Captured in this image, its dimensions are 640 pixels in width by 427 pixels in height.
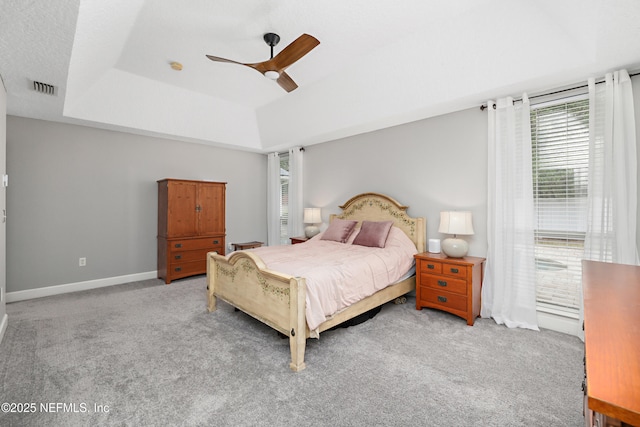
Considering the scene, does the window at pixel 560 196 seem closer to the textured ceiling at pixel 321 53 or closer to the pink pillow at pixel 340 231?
the textured ceiling at pixel 321 53

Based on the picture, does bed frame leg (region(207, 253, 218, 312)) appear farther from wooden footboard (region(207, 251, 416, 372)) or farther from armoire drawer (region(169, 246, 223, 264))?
armoire drawer (region(169, 246, 223, 264))

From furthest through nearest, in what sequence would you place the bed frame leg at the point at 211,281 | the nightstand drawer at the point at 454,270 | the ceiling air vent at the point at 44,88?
the bed frame leg at the point at 211,281, the nightstand drawer at the point at 454,270, the ceiling air vent at the point at 44,88

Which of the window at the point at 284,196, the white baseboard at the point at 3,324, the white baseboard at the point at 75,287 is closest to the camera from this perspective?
the white baseboard at the point at 3,324

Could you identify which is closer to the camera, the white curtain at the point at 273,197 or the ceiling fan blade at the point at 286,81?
the ceiling fan blade at the point at 286,81

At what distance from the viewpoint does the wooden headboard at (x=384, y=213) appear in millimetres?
3923

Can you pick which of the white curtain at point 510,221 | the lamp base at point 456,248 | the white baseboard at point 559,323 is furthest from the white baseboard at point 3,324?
the white baseboard at point 559,323

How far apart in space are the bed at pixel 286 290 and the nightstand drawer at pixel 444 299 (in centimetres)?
28

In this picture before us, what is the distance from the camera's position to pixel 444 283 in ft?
10.7

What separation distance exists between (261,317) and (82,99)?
374 cm

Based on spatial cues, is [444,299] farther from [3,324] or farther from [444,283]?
[3,324]

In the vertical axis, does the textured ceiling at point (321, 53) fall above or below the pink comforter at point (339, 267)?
above

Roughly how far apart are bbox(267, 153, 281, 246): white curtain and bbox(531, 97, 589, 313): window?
4.46 meters

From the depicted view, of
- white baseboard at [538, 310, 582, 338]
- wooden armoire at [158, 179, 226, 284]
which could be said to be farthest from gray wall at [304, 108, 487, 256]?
wooden armoire at [158, 179, 226, 284]

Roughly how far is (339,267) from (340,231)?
158 centimetres
